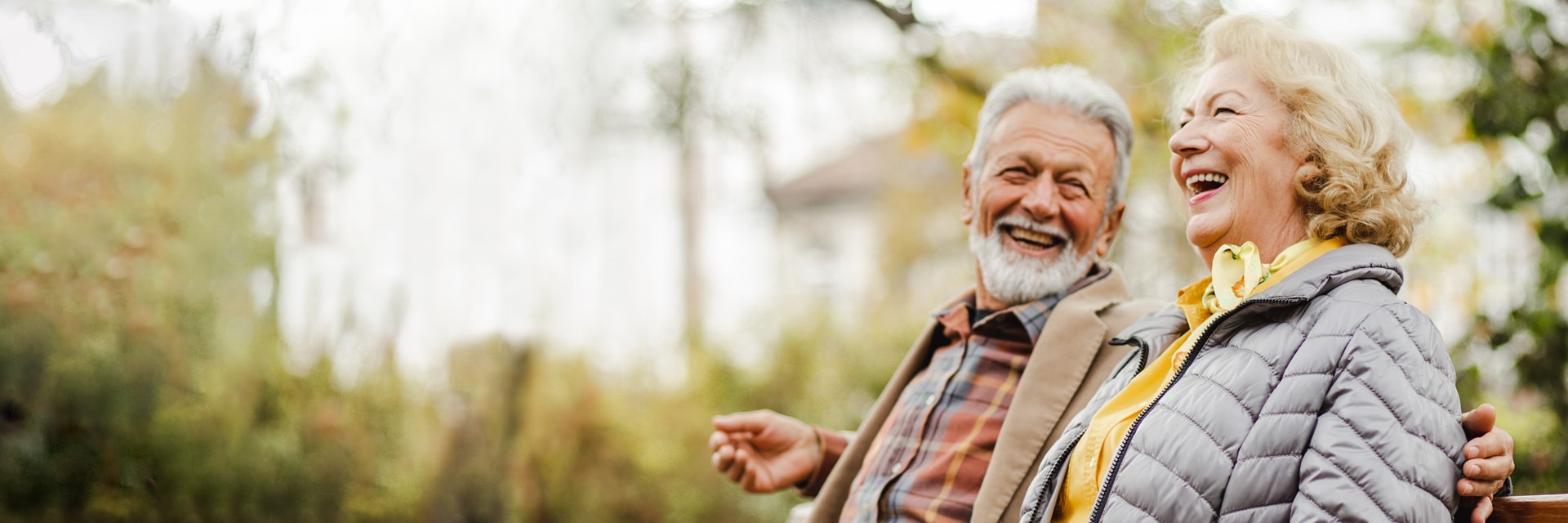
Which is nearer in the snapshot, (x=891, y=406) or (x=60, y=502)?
(x=891, y=406)

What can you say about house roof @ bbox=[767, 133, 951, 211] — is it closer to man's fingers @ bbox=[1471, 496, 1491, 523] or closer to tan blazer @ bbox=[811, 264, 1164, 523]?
tan blazer @ bbox=[811, 264, 1164, 523]

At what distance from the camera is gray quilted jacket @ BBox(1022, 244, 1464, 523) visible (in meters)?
1.12

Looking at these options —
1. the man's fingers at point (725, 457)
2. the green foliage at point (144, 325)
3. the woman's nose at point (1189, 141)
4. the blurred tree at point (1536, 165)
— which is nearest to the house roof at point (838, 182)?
the green foliage at point (144, 325)

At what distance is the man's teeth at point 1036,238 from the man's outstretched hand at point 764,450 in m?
0.64

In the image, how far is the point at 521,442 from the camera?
15.0 ft

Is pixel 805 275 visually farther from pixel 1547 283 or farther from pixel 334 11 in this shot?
pixel 1547 283

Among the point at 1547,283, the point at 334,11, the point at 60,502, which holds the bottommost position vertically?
the point at 60,502

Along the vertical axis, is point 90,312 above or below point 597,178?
below

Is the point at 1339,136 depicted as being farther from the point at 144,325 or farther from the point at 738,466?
the point at 144,325

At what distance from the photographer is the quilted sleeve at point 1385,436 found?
1.11 metres

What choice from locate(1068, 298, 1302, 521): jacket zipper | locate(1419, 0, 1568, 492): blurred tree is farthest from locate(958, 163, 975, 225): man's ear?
locate(1419, 0, 1568, 492): blurred tree

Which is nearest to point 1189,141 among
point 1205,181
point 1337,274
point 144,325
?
point 1205,181

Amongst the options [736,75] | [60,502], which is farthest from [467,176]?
[60,502]

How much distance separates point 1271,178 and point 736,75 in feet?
13.5
